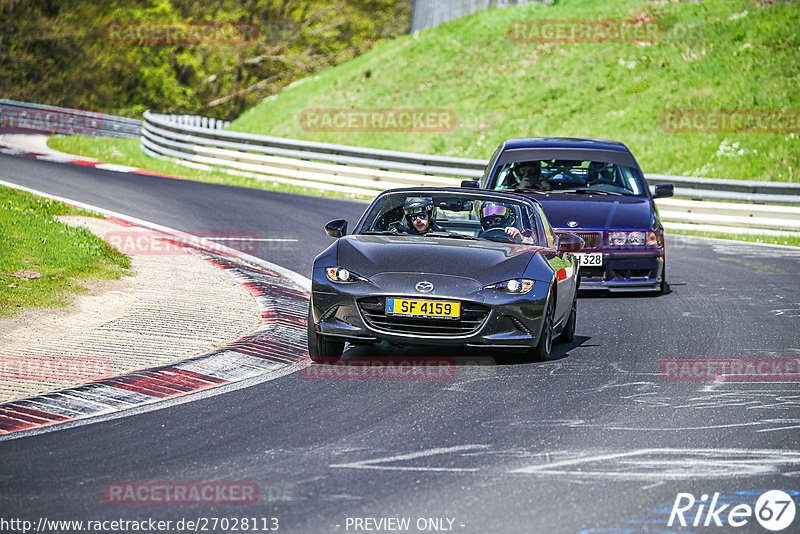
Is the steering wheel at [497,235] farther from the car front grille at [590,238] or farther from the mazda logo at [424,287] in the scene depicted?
the car front grille at [590,238]

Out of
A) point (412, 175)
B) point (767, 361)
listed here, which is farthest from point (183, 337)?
point (412, 175)

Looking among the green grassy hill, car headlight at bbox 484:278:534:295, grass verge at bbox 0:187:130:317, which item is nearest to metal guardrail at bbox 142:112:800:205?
the green grassy hill

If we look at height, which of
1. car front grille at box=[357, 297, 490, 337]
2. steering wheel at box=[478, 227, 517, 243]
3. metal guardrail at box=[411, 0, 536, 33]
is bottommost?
car front grille at box=[357, 297, 490, 337]

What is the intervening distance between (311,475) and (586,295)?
7.83 metres

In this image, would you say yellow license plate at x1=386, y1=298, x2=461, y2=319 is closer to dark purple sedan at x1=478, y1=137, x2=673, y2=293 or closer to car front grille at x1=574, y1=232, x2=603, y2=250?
dark purple sedan at x1=478, y1=137, x2=673, y2=293

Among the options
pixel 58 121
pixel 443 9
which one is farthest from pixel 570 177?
pixel 443 9

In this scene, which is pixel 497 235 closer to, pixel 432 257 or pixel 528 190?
pixel 432 257

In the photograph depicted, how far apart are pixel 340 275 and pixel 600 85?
2642 centimetres

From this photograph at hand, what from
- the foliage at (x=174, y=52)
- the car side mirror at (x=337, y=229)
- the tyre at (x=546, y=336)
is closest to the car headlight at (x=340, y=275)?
the car side mirror at (x=337, y=229)

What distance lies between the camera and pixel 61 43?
51.8 metres

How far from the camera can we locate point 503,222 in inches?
392

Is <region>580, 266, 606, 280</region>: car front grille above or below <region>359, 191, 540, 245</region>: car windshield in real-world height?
below

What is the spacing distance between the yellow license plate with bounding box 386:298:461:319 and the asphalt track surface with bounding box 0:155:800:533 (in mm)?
463

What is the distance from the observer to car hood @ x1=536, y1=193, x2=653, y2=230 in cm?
1255
